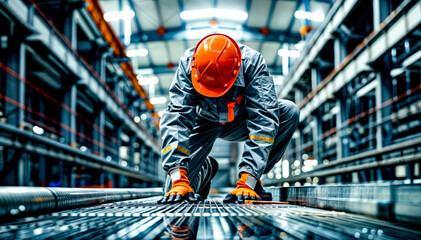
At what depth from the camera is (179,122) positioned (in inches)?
105

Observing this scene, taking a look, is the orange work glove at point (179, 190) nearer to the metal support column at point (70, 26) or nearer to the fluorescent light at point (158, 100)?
the metal support column at point (70, 26)

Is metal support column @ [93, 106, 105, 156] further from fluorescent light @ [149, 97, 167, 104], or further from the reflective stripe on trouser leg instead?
fluorescent light @ [149, 97, 167, 104]

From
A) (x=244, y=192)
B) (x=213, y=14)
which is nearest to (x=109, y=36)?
(x=213, y=14)

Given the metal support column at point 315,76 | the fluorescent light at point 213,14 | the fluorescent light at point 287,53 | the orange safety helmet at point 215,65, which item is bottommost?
the orange safety helmet at point 215,65

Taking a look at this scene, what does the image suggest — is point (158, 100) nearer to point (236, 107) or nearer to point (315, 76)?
point (315, 76)

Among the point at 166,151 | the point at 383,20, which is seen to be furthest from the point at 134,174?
the point at 166,151

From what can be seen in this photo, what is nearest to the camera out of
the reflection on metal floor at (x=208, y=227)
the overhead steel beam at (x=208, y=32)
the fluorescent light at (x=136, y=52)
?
the reflection on metal floor at (x=208, y=227)

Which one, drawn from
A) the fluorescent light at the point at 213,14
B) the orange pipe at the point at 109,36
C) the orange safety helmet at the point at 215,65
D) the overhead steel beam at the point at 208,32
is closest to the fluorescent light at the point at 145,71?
the overhead steel beam at the point at 208,32

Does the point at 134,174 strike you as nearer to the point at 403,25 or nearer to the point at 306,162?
the point at 306,162

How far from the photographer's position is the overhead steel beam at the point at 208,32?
17406 millimetres

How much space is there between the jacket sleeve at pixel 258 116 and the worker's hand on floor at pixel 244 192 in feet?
0.18

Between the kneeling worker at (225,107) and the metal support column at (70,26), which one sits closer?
the kneeling worker at (225,107)

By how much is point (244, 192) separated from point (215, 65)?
0.89 metres

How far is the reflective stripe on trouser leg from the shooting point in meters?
3.07
